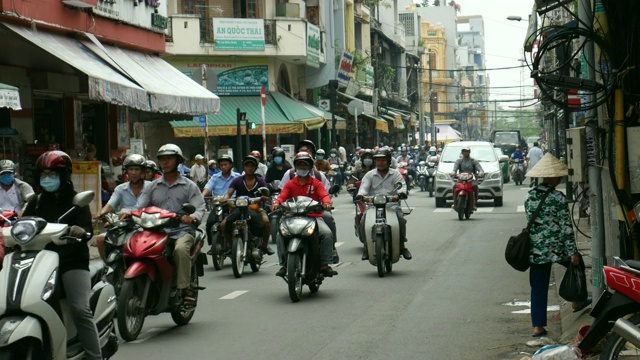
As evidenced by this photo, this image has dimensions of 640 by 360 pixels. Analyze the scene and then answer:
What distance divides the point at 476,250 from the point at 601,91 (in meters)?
9.01

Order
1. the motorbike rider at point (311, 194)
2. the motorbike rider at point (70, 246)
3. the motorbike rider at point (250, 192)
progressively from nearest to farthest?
1. the motorbike rider at point (70, 246)
2. the motorbike rider at point (311, 194)
3. the motorbike rider at point (250, 192)

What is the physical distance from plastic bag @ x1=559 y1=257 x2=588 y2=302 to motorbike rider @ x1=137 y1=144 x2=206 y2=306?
3.46m

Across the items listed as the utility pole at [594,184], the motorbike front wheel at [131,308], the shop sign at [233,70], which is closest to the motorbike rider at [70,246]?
the motorbike front wheel at [131,308]

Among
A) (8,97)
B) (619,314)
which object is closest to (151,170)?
(8,97)

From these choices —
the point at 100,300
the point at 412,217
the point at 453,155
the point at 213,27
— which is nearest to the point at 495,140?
the point at 213,27

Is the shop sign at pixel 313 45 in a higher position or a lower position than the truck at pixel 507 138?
higher

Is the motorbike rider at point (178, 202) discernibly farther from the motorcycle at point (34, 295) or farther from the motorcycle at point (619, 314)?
the motorcycle at point (619, 314)

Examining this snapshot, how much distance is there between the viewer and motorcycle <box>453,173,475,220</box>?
25.2 metres

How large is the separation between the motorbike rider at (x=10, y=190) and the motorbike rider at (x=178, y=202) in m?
4.41

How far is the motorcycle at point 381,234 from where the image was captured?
1463 centimetres

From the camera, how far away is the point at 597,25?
962 cm

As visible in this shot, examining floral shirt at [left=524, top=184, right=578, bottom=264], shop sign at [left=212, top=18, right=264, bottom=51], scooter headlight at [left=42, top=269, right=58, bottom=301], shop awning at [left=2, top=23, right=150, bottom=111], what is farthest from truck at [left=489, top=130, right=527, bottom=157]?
scooter headlight at [left=42, top=269, right=58, bottom=301]

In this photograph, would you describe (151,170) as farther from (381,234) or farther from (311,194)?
(381,234)

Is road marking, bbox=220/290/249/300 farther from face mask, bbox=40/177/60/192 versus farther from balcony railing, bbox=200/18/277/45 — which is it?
balcony railing, bbox=200/18/277/45
